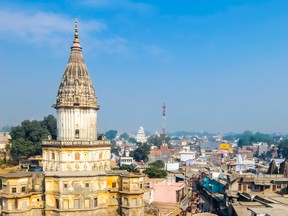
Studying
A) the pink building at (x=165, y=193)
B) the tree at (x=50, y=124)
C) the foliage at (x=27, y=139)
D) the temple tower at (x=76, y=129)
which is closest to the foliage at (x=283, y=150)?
the pink building at (x=165, y=193)

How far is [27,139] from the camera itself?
61.8 m

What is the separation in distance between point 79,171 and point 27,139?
3300 centimetres

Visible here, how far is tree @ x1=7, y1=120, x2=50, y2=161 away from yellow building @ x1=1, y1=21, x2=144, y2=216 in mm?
27620

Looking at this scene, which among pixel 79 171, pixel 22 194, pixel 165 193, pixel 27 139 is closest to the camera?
pixel 22 194

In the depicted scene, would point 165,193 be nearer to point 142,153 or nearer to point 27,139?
point 27,139

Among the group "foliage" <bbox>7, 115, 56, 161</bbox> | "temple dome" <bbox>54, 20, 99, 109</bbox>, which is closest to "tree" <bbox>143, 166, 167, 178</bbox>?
"foliage" <bbox>7, 115, 56, 161</bbox>

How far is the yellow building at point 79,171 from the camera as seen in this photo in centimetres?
3108

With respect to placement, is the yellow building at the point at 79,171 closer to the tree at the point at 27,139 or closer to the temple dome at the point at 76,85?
the temple dome at the point at 76,85

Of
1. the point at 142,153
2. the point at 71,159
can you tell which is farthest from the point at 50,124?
the point at 71,159

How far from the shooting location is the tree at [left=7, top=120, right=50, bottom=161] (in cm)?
5909

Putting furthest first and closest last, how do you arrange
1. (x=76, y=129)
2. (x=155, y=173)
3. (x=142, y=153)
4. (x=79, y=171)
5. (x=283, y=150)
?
(x=283, y=150)
(x=142, y=153)
(x=155, y=173)
(x=76, y=129)
(x=79, y=171)

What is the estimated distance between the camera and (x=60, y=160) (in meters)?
32.5

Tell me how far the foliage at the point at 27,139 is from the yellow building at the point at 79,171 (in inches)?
1087

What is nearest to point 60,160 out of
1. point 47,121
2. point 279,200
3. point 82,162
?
point 82,162
